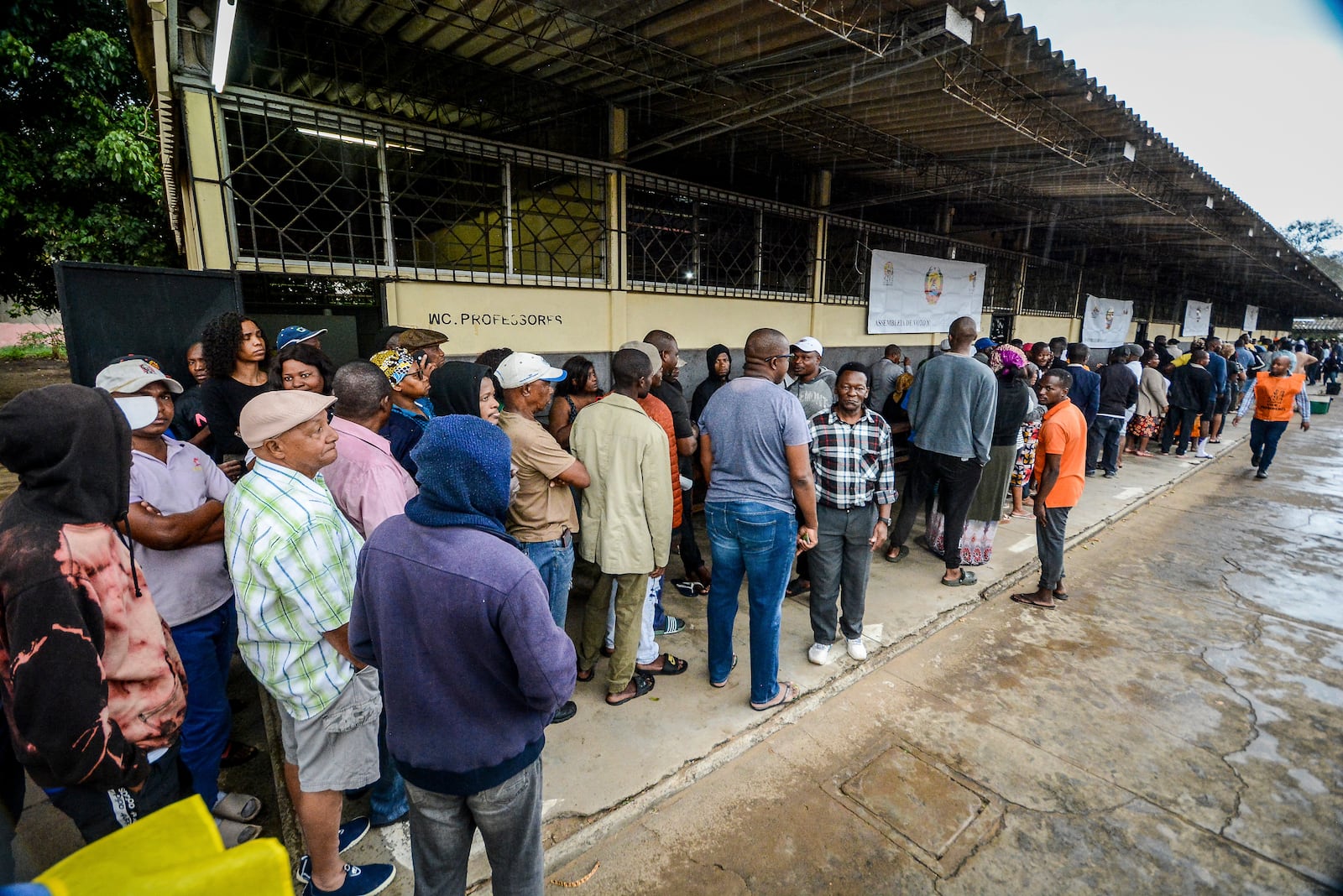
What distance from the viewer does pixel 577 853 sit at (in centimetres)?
226

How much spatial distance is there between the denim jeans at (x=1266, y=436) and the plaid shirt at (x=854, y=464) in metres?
8.50

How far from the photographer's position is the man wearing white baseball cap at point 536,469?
8.59 ft

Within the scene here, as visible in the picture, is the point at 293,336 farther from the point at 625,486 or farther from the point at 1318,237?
the point at 1318,237

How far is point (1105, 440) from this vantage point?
795 cm

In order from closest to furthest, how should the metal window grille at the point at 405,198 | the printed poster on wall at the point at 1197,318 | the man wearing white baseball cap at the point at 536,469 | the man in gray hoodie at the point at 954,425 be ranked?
the man wearing white baseball cap at the point at 536,469, the man in gray hoodie at the point at 954,425, the metal window grille at the point at 405,198, the printed poster on wall at the point at 1197,318

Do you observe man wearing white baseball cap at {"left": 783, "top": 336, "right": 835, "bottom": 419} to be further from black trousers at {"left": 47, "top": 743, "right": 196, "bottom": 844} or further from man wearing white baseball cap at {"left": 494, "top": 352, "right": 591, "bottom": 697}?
black trousers at {"left": 47, "top": 743, "right": 196, "bottom": 844}

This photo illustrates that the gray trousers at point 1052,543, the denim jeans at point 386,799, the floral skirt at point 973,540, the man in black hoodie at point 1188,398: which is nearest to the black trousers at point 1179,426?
the man in black hoodie at point 1188,398

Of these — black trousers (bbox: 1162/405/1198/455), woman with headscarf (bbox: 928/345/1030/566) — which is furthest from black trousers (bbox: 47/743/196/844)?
black trousers (bbox: 1162/405/1198/455)

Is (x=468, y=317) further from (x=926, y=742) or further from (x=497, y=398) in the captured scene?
(x=926, y=742)

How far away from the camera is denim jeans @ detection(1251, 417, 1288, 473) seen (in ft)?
26.8

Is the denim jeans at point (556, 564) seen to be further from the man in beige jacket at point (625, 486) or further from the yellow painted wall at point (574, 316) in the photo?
the yellow painted wall at point (574, 316)

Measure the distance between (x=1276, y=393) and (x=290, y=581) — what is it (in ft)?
36.1

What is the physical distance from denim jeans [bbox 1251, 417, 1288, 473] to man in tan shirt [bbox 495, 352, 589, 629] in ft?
33.5

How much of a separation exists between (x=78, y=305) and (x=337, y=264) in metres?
1.76
